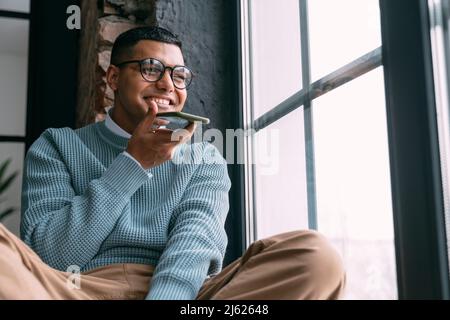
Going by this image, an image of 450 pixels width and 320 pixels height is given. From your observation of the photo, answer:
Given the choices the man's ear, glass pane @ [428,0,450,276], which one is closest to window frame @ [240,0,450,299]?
glass pane @ [428,0,450,276]

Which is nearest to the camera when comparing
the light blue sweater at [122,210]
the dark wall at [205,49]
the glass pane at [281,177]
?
the light blue sweater at [122,210]

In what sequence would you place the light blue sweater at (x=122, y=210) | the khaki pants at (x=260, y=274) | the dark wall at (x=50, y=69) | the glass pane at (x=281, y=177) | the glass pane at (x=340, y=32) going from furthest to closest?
the dark wall at (x=50, y=69) < the glass pane at (x=281, y=177) < the glass pane at (x=340, y=32) < the light blue sweater at (x=122, y=210) < the khaki pants at (x=260, y=274)

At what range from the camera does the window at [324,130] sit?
57.1 inches

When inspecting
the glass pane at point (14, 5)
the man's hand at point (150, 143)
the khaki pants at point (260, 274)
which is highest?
the glass pane at point (14, 5)

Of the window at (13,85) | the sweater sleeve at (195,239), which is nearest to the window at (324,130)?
the sweater sleeve at (195,239)

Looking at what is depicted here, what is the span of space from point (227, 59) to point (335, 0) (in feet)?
2.60

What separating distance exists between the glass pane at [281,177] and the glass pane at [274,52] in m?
0.11

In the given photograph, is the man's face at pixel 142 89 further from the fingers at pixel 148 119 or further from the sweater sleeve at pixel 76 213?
the sweater sleeve at pixel 76 213

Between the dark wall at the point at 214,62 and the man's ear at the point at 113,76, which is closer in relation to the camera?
the man's ear at the point at 113,76

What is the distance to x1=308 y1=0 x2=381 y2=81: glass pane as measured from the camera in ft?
4.92

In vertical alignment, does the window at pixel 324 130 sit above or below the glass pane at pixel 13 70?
below

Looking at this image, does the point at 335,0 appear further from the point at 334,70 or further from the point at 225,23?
the point at 225,23

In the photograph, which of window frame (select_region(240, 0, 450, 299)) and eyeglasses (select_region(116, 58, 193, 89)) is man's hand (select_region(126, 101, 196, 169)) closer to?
eyeglasses (select_region(116, 58, 193, 89))

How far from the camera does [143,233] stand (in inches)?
54.4
